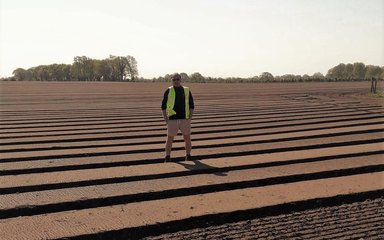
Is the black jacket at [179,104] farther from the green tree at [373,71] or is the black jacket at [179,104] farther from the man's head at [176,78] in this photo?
the green tree at [373,71]

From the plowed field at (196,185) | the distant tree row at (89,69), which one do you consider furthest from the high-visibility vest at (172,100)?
the distant tree row at (89,69)

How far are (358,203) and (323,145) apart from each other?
8.81 feet

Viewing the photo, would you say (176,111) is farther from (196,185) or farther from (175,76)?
(196,185)

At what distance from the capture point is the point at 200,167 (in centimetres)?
514

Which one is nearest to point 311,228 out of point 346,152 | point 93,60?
point 346,152

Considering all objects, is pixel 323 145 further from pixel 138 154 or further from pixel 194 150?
pixel 138 154

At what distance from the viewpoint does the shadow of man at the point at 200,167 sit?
16.2ft

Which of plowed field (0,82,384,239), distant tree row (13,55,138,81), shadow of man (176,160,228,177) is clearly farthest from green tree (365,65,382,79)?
shadow of man (176,160,228,177)

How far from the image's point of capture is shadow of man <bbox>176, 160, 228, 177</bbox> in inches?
195

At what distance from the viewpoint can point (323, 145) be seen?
6.53 metres

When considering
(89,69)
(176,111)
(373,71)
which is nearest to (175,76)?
(176,111)

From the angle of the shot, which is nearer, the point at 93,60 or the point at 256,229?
the point at 256,229

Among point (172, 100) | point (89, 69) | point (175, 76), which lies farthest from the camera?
→ point (89, 69)

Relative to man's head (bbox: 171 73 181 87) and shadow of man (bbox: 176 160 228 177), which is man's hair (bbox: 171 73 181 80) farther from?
shadow of man (bbox: 176 160 228 177)
